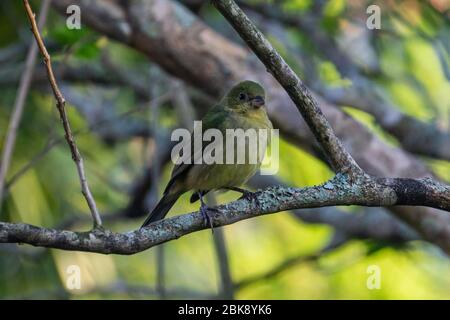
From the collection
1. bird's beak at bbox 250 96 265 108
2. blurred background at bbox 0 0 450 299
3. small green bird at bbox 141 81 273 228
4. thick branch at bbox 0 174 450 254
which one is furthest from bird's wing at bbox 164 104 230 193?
thick branch at bbox 0 174 450 254

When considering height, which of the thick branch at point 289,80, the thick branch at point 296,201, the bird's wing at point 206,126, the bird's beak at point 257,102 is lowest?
the thick branch at point 296,201

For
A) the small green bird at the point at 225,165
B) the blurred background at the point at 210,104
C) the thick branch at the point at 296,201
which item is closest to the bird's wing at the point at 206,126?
the small green bird at the point at 225,165

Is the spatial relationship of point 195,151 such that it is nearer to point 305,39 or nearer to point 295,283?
point 305,39

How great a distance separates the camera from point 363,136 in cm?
521

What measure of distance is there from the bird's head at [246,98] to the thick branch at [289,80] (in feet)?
4.47

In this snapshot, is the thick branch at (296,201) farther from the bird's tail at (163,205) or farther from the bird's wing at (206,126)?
the bird's tail at (163,205)

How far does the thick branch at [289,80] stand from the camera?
2980 mm

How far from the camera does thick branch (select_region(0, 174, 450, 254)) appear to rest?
2.78m

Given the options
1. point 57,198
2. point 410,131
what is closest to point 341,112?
point 410,131

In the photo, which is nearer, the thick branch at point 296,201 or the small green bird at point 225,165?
the thick branch at point 296,201

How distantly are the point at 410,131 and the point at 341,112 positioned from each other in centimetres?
81

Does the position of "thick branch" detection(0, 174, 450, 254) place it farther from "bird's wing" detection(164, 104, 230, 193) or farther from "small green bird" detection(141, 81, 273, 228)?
"bird's wing" detection(164, 104, 230, 193)

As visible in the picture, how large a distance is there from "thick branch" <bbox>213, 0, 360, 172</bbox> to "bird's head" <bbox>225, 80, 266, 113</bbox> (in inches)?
53.6

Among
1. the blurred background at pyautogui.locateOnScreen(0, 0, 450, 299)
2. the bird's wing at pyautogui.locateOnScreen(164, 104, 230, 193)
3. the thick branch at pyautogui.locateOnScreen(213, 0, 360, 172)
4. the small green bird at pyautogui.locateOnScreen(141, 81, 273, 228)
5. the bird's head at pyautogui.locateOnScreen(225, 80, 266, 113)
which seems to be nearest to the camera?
the thick branch at pyautogui.locateOnScreen(213, 0, 360, 172)
